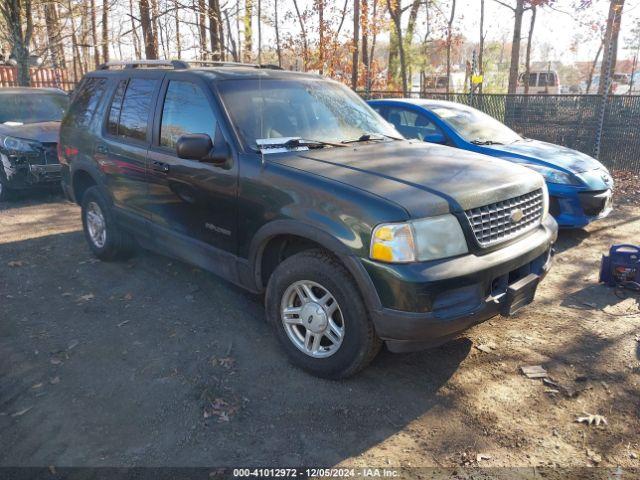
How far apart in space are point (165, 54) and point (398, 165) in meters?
28.2

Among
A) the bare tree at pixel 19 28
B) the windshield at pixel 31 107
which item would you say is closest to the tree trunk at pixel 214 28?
the bare tree at pixel 19 28

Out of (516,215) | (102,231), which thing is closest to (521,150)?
(516,215)

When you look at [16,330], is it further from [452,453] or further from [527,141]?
[527,141]

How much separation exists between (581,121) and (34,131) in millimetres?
10050

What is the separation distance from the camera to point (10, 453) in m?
2.72

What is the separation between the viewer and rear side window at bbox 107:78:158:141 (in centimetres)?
450

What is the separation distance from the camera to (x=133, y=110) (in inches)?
185

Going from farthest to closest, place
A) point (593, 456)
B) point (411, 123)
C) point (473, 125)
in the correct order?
1. point (411, 123)
2. point (473, 125)
3. point (593, 456)

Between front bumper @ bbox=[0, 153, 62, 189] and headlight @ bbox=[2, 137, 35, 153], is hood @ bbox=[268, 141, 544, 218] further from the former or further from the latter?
headlight @ bbox=[2, 137, 35, 153]

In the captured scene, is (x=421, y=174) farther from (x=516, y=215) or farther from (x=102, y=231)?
(x=102, y=231)

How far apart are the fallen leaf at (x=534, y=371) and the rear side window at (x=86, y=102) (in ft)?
15.1

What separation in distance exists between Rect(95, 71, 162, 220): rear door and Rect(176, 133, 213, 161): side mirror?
1053 millimetres

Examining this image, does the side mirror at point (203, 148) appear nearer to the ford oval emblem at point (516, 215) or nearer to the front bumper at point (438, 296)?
the front bumper at point (438, 296)

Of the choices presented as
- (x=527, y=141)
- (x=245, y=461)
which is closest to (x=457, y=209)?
(x=245, y=461)
